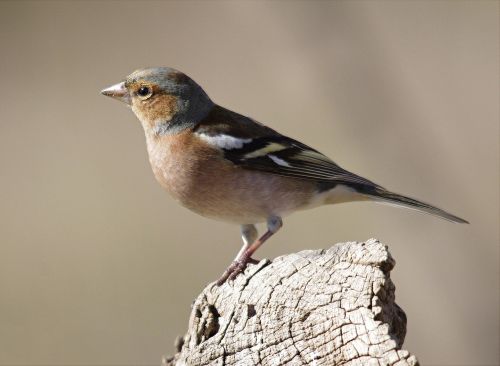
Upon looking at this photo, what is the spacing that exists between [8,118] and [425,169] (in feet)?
22.5

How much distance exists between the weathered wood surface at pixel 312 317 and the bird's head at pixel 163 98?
1585mm

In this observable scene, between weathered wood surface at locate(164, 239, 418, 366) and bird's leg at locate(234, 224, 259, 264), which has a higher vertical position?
bird's leg at locate(234, 224, 259, 264)

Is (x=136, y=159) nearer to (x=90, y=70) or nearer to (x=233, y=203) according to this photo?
(x=90, y=70)

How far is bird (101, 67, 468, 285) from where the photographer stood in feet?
13.8

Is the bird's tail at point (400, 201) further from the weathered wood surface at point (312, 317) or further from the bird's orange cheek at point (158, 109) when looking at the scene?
the weathered wood surface at point (312, 317)

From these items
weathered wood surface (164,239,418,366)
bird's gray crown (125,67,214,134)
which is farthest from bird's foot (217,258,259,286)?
bird's gray crown (125,67,214,134)

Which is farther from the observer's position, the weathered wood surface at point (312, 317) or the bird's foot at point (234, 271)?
the bird's foot at point (234, 271)

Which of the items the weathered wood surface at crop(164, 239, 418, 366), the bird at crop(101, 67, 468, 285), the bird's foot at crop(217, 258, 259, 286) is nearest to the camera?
the weathered wood surface at crop(164, 239, 418, 366)

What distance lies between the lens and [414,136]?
3.23 meters

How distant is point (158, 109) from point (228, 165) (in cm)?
54

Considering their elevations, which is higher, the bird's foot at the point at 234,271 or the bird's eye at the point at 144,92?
the bird's eye at the point at 144,92

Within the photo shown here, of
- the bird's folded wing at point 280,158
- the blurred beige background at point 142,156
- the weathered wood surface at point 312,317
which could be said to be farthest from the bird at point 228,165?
the weathered wood surface at point 312,317

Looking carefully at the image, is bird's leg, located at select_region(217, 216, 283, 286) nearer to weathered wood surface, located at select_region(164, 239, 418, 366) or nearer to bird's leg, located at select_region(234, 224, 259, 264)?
bird's leg, located at select_region(234, 224, 259, 264)

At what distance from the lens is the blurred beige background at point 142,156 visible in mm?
6641
